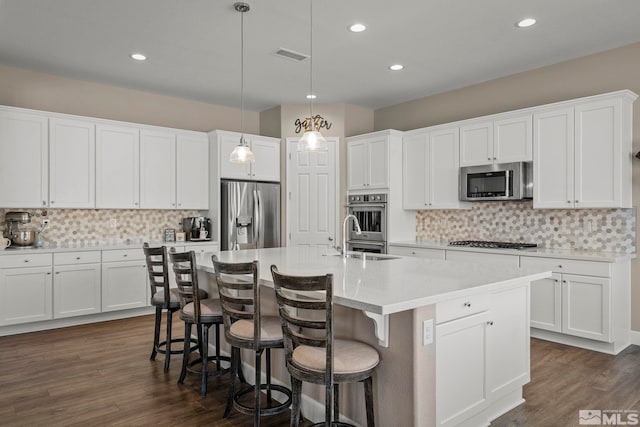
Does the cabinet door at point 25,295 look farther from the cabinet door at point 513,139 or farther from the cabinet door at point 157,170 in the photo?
the cabinet door at point 513,139

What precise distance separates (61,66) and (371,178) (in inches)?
156

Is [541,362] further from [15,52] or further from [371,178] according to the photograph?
[15,52]

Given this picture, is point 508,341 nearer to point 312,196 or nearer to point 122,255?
point 312,196

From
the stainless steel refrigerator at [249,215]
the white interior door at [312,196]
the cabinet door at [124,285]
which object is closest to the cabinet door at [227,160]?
the stainless steel refrigerator at [249,215]

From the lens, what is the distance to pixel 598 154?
4.05 m

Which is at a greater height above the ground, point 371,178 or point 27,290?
point 371,178

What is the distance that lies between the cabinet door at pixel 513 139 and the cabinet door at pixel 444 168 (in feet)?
1.70

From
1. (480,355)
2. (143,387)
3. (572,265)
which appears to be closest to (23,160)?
(143,387)

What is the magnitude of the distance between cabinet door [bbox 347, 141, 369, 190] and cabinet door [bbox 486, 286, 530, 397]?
3533 millimetres

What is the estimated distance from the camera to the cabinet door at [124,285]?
498 cm

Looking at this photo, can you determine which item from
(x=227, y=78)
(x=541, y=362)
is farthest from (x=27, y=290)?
(x=541, y=362)

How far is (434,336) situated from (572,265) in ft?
8.59

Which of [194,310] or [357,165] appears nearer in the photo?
[194,310]

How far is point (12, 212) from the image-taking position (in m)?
4.71
